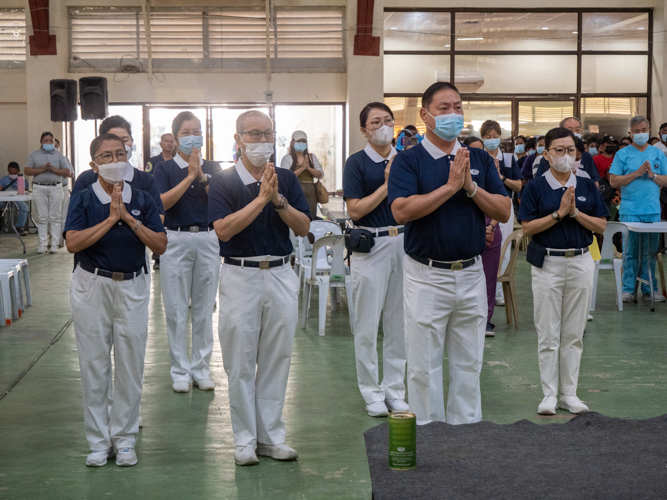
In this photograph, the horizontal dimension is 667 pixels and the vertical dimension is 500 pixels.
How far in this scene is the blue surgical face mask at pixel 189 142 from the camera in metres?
5.02

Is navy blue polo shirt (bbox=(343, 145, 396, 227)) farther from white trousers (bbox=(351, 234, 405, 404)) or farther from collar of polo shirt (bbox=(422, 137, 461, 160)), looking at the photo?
collar of polo shirt (bbox=(422, 137, 461, 160))

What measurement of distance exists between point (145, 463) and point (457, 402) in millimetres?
1547

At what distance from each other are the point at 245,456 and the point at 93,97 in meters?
10.6

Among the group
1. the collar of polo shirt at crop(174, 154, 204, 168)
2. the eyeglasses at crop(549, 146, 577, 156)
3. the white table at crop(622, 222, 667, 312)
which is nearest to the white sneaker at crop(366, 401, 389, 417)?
the eyeglasses at crop(549, 146, 577, 156)

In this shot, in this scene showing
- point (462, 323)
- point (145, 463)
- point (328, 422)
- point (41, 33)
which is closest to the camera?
point (462, 323)

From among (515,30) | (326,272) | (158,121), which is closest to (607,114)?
(515,30)

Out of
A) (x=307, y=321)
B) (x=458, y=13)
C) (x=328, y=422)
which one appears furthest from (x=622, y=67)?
(x=328, y=422)

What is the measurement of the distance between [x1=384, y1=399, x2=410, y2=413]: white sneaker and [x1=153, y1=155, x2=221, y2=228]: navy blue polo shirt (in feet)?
5.34

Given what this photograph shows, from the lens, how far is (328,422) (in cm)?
450

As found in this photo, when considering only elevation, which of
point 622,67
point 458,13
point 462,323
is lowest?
point 462,323

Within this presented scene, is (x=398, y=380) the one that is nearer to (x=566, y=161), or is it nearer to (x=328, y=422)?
(x=328, y=422)

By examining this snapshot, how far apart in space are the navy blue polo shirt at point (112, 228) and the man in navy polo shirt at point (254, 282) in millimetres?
403

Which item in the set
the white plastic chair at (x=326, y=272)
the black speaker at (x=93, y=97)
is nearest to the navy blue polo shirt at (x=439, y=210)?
the white plastic chair at (x=326, y=272)

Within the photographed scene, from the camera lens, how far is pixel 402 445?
218 cm
